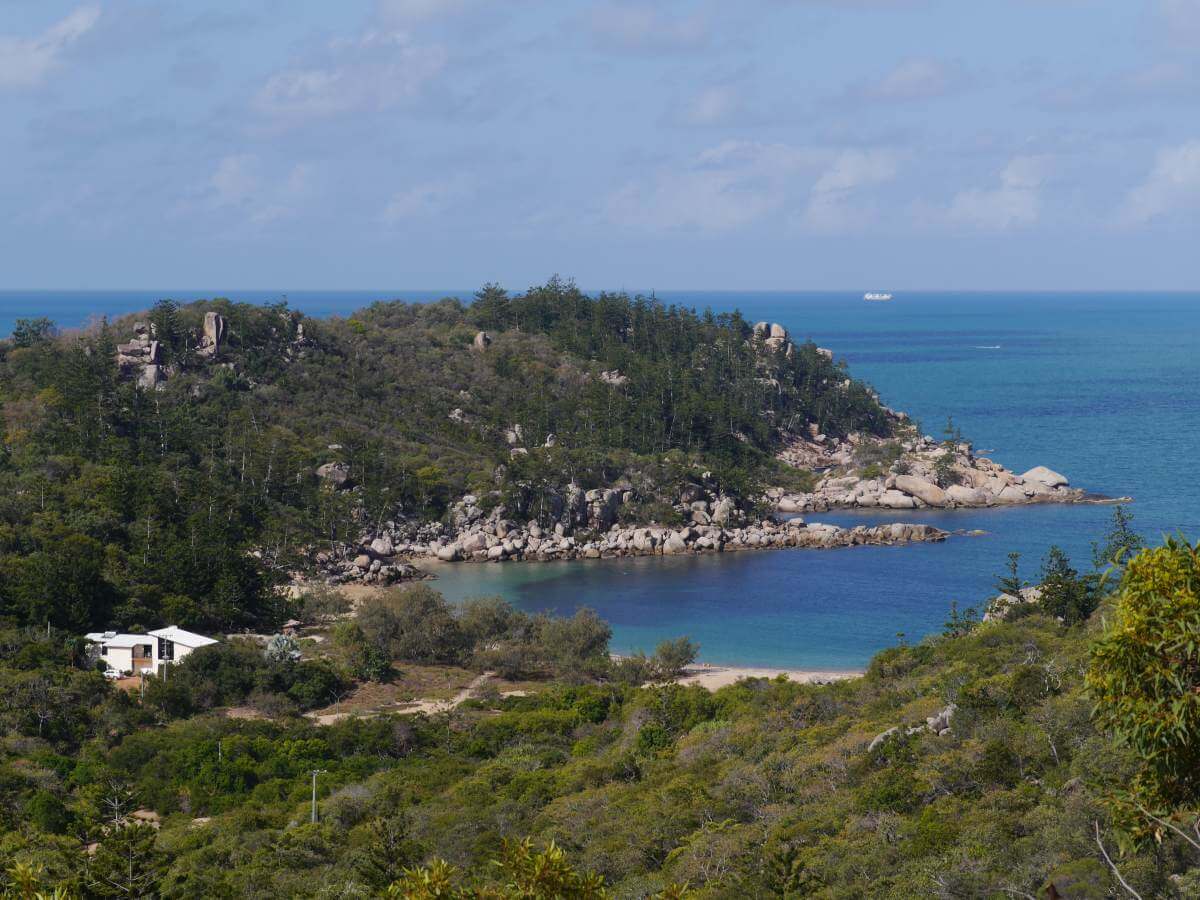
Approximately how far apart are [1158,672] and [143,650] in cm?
3233

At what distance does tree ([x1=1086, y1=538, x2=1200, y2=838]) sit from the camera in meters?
8.59

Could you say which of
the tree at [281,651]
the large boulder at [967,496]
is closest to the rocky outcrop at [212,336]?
the tree at [281,651]

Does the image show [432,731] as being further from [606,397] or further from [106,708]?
[606,397]

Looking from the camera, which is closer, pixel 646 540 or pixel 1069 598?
pixel 1069 598

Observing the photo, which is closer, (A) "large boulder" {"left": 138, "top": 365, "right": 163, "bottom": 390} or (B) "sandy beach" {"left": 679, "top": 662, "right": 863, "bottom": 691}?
(B) "sandy beach" {"left": 679, "top": 662, "right": 863, "bottom": 691}

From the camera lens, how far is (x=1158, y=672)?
8.64 metres

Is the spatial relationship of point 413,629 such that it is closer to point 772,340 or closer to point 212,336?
point 212,336

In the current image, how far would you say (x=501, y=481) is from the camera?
193ft

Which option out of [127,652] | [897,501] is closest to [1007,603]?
[127,652]

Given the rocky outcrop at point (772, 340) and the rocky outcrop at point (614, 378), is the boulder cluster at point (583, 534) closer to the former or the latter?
the rocky outcrop at point (614, 378)

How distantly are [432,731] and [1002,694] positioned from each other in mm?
14291

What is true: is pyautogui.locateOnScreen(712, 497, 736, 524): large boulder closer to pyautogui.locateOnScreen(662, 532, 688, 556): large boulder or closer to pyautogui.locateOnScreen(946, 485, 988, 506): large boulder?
pyautogui.locateOnScreen(662, 532, 688, 556): large boulder

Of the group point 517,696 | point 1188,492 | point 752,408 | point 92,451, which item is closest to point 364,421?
point 92,451

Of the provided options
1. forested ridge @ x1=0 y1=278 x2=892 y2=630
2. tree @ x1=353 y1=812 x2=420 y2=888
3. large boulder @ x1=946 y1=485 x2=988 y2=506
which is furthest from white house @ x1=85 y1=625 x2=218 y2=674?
large boulder @ x1=946 y1=485 x2=988 y2=506
